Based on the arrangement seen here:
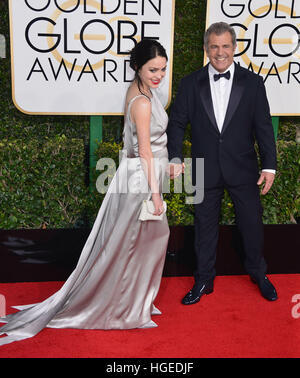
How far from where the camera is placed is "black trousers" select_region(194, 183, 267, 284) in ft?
12.7

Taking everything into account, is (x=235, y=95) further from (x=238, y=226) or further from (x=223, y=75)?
(x=238, y=226)

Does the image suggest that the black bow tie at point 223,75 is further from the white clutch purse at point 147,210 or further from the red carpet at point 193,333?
the red carpet at point 193,333

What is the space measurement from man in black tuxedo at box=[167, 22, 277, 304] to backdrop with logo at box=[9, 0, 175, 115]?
0.83m

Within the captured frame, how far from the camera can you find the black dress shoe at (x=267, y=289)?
3984 millimetres

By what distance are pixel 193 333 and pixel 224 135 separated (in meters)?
1.43

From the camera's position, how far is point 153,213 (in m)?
3.38

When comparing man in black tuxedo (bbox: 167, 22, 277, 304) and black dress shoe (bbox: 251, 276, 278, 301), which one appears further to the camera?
black dress shoe (bbox: 251, 276, 278, 301)

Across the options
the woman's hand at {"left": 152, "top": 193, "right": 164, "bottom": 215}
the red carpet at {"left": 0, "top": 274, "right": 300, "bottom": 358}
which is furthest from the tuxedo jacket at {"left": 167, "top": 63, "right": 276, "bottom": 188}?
the red carpet at {"left": 0, "top": 274, "right": 300, "bottom": 358}

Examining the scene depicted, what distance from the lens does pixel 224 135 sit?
3688mm

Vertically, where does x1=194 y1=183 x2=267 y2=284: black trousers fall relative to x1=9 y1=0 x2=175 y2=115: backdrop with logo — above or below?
below

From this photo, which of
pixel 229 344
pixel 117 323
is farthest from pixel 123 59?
pixel 229 344

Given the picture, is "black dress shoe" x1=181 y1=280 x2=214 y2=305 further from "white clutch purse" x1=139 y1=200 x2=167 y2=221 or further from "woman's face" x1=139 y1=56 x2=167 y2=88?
"woman's face" x1=139 y1=56 x2=167 y2=88

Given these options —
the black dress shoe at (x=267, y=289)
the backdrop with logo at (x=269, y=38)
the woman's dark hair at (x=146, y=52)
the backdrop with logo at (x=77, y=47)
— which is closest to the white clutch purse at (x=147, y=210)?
the woman's dark hair at (x=146, y=52)

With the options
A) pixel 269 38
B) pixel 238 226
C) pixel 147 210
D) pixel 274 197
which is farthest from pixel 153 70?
pixel 274 197
